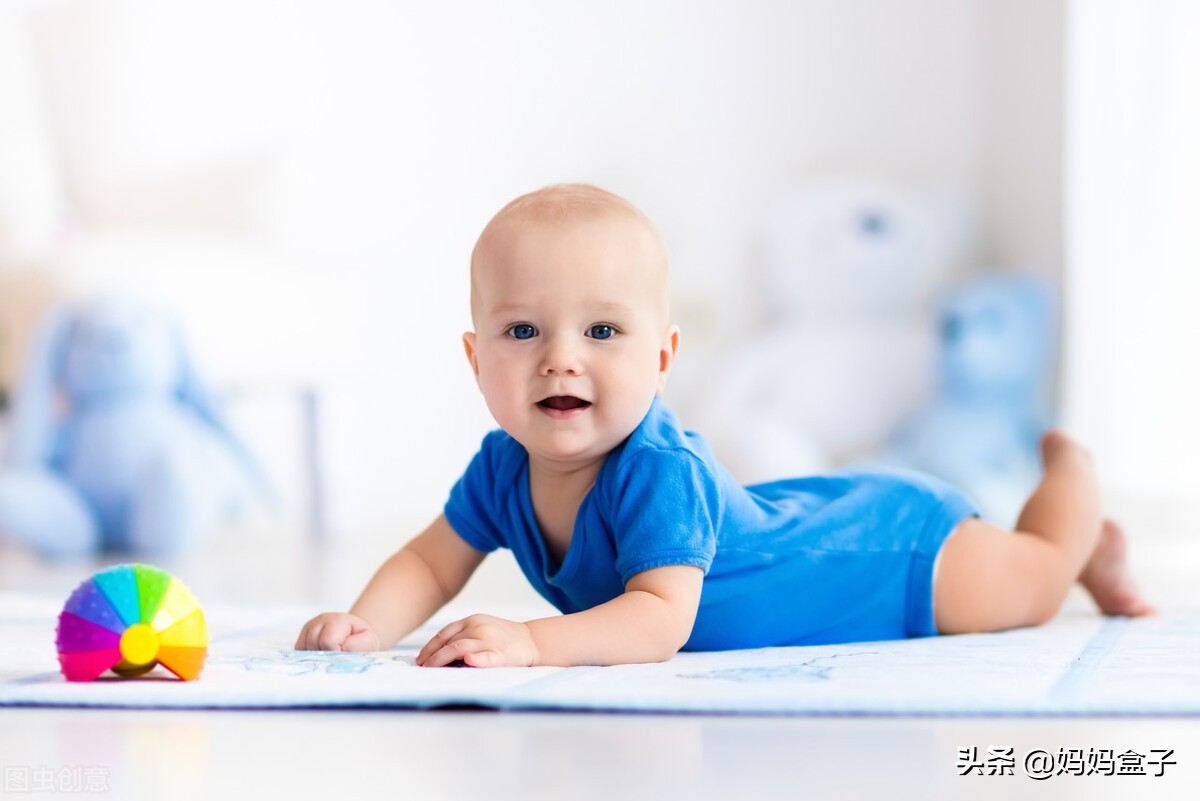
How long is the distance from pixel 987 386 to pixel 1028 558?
65.7 inches

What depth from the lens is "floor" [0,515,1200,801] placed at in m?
0.67

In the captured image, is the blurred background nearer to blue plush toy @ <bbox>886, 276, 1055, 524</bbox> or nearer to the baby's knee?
blue plush toy @ <bbox>886, 276, 1055, 524</bbox>

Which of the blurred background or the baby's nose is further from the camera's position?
the blurred background

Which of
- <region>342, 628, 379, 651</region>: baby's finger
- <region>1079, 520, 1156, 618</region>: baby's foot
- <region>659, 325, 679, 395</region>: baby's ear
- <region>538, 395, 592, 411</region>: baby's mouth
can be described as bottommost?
<region>1079, 520, 1156, 618</region>: baby's foot

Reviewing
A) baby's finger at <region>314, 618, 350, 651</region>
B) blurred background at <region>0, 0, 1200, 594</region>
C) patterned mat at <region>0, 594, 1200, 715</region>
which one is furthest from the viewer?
blurred background at <region>0, 0, 1200, 594</region>

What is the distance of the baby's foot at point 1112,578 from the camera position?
133cm

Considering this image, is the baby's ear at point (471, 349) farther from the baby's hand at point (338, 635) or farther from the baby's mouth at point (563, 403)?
the baby's hand at point (338, 635)

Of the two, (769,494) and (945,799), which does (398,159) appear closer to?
(769,494)

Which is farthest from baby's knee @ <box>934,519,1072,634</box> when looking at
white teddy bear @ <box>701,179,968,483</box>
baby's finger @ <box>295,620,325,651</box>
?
white teddy bear @ <box>701,179,968,483</box>

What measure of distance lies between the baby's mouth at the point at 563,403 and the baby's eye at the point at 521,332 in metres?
0.05

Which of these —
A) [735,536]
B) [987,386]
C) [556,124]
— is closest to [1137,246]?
[987,386]

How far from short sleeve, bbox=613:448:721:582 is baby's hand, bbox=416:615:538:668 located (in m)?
0.09

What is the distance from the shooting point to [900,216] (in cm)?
314

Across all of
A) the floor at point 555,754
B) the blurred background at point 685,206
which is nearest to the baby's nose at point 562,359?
the floor at point 555,754
